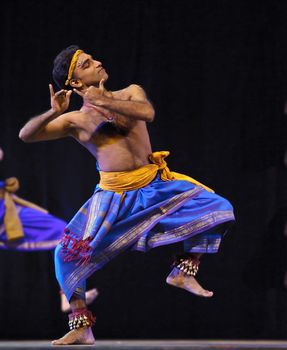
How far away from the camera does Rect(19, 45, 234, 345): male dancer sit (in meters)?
3.51

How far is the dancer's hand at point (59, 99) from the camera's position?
346 cm

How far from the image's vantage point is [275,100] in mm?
5164

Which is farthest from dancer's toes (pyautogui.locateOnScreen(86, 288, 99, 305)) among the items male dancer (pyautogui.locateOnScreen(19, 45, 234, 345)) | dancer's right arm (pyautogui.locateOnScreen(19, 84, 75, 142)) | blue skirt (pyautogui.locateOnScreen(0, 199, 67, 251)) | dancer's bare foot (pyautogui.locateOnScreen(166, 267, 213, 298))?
dancer's right arm (pyautogui.locateOnScreen(19, 84, 75, 142))

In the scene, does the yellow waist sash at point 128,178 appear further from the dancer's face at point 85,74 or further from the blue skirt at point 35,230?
the blue skirt at point 35,230

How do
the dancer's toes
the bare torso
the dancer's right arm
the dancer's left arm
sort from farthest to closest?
the dancer's toes, the bare torso, the dancer's right arm, the dancer's left arm

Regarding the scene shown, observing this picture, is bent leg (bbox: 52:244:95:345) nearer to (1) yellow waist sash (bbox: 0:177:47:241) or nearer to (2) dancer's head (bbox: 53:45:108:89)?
(2) dancer's head (bbox: 53:45:108:89)

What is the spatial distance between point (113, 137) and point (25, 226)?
1.70 meters

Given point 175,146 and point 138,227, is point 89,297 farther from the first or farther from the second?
point 138,227

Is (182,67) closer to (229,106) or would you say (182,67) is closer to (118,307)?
(229,106)

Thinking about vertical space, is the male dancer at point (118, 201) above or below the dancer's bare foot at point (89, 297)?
above

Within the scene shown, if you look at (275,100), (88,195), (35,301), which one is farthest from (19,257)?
(275,100)

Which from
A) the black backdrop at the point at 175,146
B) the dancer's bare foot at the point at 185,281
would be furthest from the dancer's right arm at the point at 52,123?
the black backdrop at the point at 175,146

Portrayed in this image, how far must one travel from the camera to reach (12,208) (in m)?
5.12

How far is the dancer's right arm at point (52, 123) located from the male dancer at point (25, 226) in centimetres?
152
